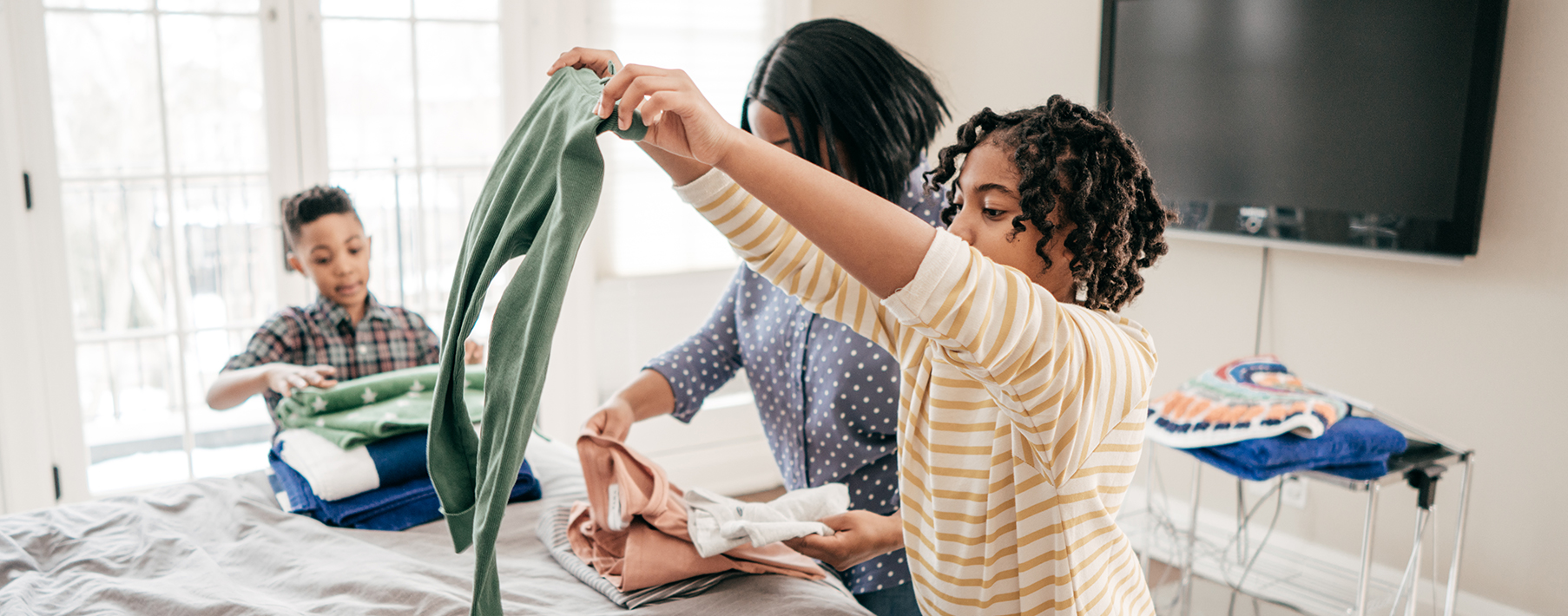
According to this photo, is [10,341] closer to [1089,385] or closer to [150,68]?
[150,68]

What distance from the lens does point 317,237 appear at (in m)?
1.89

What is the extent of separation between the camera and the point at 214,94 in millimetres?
2553

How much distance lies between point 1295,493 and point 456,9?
2.72m

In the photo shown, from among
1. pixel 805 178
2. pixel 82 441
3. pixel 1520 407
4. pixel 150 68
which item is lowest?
pixel 82 441

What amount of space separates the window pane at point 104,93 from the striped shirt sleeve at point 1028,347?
252 centimetres

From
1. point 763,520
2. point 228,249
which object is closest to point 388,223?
point 228,249

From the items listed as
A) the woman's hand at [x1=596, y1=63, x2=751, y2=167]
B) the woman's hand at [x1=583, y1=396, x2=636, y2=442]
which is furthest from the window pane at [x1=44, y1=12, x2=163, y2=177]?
the woman's hand at [x1=596, y1=63, x2=751, y2=167]

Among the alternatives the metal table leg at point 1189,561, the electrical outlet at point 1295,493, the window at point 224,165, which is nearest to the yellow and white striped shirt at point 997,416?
the metal table leg at point 1189,561

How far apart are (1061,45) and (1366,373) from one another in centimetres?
133

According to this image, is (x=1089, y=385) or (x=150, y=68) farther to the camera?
(x=150, y=68)

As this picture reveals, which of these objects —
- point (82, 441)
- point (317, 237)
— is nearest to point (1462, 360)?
point (317, 237)

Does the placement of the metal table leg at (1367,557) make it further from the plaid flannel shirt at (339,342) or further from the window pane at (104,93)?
the window pane at (104,93)

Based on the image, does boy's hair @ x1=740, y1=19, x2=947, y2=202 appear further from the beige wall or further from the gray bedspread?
the beige wall

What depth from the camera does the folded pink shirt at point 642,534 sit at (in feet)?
3.71
